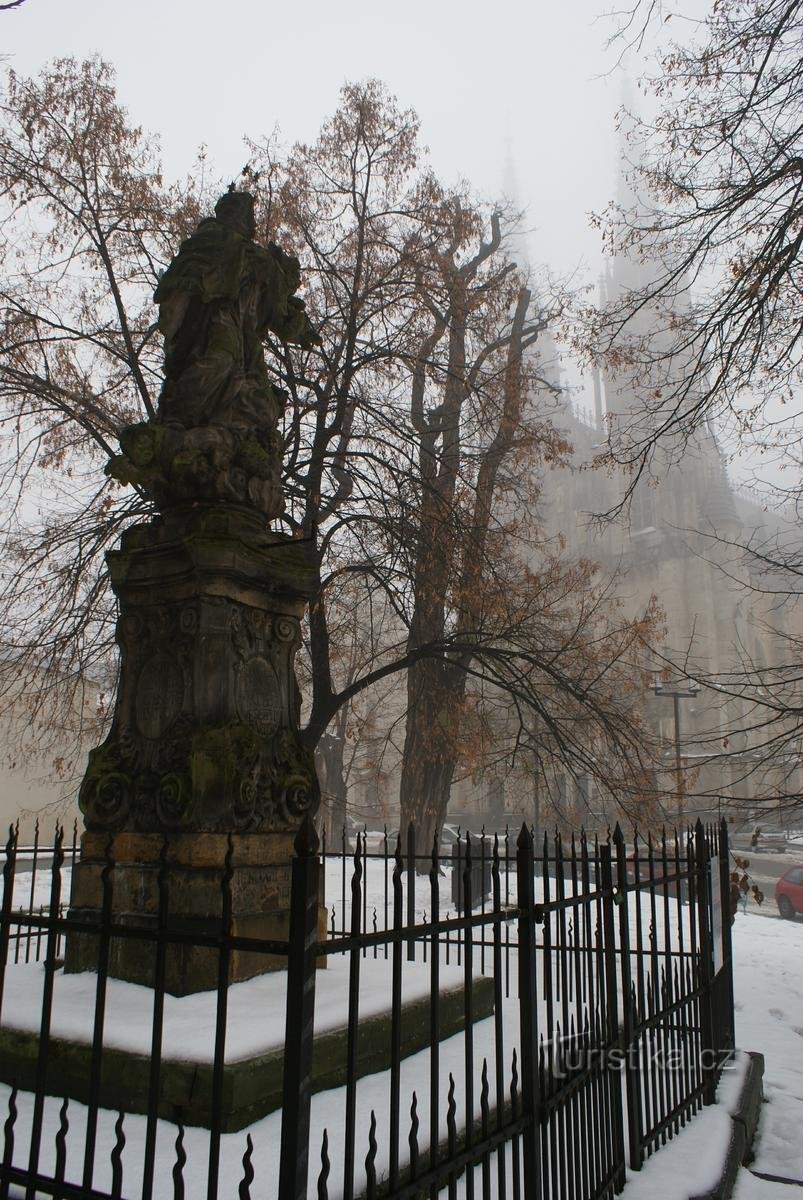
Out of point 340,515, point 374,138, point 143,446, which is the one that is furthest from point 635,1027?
point 374,138

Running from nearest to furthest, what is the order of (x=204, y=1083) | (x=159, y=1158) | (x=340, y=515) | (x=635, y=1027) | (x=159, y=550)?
(x=159, y=1158) → (x=204, y=1083) → (x=635, y=1027) → (x=159, y=550) → (x=340, y=515)

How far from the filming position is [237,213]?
20.7ft

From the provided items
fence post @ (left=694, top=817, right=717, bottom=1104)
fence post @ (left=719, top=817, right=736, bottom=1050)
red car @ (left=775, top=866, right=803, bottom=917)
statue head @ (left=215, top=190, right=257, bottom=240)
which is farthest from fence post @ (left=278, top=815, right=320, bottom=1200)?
red car @ (left=775, top=866, right=803, bottom=917)

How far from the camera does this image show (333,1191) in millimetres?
2879

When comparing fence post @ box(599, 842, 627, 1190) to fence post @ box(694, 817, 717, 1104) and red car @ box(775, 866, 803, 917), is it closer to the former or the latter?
fence post @ box(694, 817, 717, 1104)

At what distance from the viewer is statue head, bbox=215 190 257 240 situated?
6262 mm

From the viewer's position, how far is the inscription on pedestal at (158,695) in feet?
17.2

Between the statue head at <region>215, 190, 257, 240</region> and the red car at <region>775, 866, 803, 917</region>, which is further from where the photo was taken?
the red car at <region>775, 866, 803, 917</region>

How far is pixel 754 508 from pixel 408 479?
7448 cm

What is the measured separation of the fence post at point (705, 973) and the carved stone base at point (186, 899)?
2.51 meters

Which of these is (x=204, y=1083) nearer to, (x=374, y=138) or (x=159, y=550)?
(x=159, y=550)

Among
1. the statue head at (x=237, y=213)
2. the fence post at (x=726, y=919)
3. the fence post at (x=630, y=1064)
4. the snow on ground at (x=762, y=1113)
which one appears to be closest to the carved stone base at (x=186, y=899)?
the fence post at (x=630, y=1064)

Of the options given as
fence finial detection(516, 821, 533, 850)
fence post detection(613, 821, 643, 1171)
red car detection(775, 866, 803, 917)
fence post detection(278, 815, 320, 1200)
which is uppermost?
fence finial detection(516, 821, 533, 850)

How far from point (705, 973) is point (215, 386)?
4.83 metres
